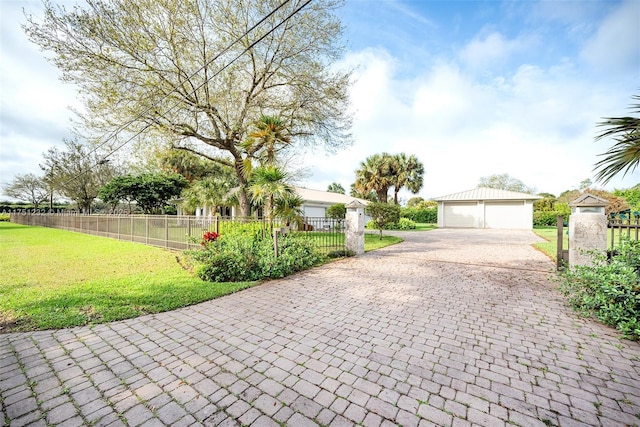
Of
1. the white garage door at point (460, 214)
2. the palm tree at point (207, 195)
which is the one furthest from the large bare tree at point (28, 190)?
the white garage door at point (460, 214)

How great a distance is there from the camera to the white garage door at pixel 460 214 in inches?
990

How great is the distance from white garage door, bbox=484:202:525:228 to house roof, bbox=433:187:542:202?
0.68 metres

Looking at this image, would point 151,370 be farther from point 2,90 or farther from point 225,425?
point 2,90

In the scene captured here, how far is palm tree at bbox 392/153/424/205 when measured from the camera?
Answer: 2684cm

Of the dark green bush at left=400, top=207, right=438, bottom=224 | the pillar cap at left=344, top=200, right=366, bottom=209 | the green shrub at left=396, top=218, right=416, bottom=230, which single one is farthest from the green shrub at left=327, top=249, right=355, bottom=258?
the dark green bush at left=400, top=207, right=438, bottom=224

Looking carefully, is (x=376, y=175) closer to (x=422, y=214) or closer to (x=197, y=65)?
(x=422, y=214)

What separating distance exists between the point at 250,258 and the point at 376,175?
22890 mm

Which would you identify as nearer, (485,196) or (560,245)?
(560,245)

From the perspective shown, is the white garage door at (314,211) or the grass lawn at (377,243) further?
the white garage door at (314,211)

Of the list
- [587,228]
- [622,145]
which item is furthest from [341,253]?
[622,145]

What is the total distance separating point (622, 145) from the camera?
3744mm

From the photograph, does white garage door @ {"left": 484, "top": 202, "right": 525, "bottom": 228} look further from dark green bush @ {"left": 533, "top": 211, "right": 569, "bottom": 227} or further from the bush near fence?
the bush near fence

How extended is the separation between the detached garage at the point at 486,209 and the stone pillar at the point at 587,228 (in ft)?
69.6

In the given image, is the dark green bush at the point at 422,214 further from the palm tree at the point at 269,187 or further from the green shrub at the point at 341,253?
the palm tree at the point at 269,187
